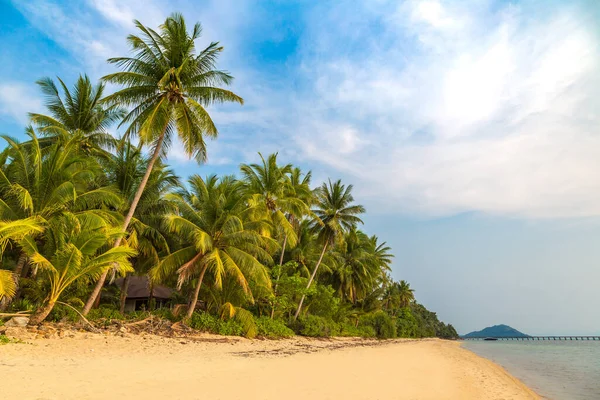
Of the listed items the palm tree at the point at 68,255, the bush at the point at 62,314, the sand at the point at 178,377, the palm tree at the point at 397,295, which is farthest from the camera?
the palm tree at the point at 397,295

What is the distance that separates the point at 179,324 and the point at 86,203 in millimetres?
6663

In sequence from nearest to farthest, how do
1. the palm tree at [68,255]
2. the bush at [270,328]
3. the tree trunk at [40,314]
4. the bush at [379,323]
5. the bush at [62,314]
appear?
the palm tree at [68,255], the tree trunk at [40,314], the bush at [62,314], the bush at [270,328], the bush at [379,323]

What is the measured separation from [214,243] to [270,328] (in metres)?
6.53

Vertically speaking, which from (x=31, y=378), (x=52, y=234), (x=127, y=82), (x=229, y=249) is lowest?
(x=31, y=378)

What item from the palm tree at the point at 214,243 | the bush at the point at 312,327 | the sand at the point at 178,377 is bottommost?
the sand at the point at 178,377

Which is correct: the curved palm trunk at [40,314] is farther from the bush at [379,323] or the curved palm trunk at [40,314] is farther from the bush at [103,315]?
the bush at [379,323]

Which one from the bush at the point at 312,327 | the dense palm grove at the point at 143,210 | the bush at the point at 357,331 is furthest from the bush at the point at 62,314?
the bush at the point at 357,331

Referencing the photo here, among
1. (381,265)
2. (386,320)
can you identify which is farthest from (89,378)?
(386,320)

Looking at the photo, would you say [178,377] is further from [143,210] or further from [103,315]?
[143,210]

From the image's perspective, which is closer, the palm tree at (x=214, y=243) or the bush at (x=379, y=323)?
the palm tree at (x=214, y=243)

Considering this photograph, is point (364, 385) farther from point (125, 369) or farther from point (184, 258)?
point (184, 258)

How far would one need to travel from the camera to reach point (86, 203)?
14367mm

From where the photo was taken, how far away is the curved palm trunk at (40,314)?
36.1ft

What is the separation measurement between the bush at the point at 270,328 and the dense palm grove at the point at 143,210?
Answer: 84 mm
